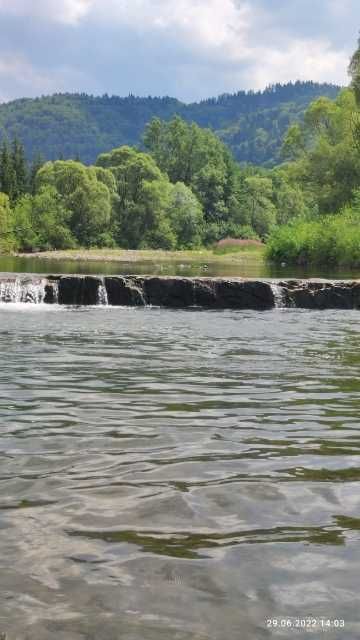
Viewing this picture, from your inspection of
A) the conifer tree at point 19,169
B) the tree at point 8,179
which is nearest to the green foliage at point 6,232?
the tree at point 8,179

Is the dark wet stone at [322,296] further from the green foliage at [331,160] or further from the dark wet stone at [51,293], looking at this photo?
the green foliage at [331,160]

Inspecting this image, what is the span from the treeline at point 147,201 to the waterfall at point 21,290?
5664 centimetres

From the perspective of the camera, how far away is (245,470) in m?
6.57

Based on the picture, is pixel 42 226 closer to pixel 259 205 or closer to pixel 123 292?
pixel 259 205

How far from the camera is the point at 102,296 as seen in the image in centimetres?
2853

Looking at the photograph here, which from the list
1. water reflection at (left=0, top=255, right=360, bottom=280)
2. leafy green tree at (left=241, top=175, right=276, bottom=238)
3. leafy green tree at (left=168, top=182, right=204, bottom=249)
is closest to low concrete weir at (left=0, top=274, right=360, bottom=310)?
water reflection at (left=0, top=255, right=360, bottom=280)

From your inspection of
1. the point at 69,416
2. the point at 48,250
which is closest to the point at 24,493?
the point at 69,416

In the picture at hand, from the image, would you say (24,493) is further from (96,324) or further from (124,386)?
(96,324)

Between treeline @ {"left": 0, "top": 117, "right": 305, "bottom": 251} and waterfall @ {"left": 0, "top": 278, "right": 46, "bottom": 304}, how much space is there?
56.6m

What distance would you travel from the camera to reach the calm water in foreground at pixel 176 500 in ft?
13.2

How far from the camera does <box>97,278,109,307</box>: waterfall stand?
2843 centimetres

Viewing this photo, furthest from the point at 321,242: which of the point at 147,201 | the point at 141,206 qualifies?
the point at 147,201

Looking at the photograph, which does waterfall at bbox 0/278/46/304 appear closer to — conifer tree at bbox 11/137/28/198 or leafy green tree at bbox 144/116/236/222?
conifer tree at bbox 11/137/28/198

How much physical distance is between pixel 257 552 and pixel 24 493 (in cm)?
200
